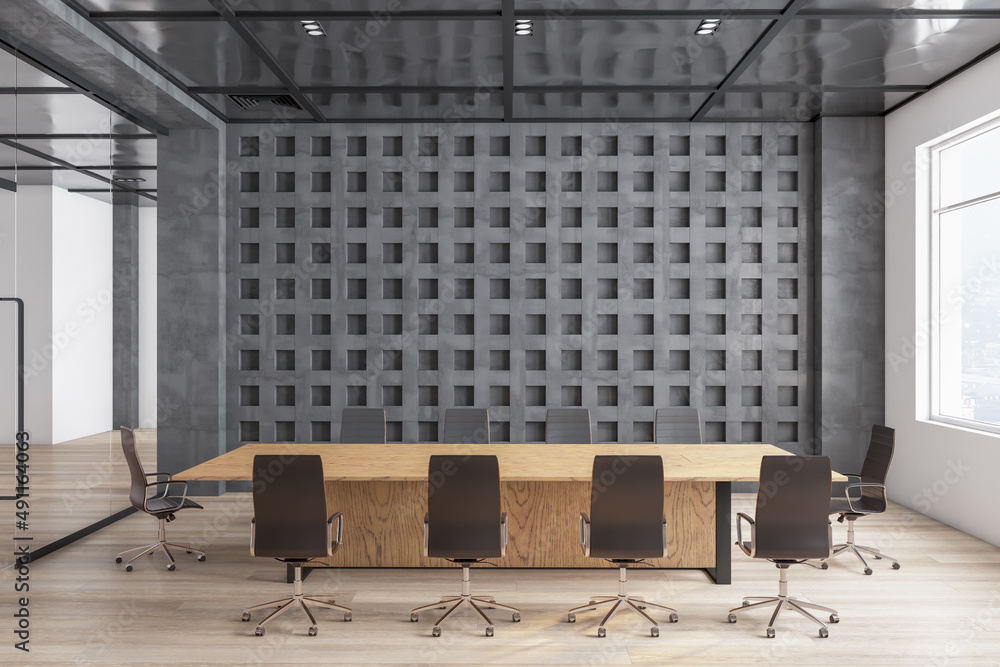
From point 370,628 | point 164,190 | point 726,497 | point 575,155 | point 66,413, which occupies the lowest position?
point 370,628

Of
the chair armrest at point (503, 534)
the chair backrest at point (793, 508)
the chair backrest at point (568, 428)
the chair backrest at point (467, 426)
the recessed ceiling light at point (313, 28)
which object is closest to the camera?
the chair backrest at point (793, 508)

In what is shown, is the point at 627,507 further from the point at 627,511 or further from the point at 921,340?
the point at 921,340

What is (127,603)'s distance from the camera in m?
4.17

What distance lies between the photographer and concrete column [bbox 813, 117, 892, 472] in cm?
694

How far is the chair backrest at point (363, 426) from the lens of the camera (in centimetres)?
592

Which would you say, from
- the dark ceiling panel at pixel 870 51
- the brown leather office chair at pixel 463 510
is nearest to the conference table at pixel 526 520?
the brown leather office chair at pixel 463 510

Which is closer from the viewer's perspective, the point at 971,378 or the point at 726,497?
the point at 726,497

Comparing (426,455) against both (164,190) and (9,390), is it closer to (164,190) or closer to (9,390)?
(9,390)

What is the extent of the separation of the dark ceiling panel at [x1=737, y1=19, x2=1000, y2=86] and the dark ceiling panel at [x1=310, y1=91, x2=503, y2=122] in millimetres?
2470

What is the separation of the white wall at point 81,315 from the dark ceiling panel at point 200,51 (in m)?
1.33

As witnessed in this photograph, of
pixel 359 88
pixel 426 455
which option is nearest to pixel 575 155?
pixel 359 88

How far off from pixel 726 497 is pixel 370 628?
249cm

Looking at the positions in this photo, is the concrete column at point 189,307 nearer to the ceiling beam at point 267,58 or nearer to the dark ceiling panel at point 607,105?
the ceiling beam at point 267,58

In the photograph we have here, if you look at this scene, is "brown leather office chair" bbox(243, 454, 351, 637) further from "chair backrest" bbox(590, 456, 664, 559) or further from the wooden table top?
"chair backrest" bbox(590, 456, 664, 559)
